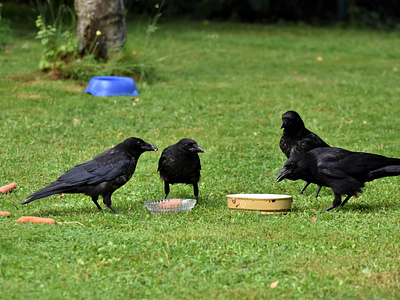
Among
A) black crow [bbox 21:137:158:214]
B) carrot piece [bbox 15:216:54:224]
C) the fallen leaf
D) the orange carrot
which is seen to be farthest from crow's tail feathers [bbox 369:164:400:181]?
the orange carrot

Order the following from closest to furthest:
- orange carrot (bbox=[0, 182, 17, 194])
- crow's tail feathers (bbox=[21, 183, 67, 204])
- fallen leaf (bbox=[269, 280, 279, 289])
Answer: fallen leaf (bbox=[269, 280, 279, 289]) → crow's tail feathers (bbox=[21, 183, 67, 204]) → orange carrot (bbox=[0, 182, 17, 194])

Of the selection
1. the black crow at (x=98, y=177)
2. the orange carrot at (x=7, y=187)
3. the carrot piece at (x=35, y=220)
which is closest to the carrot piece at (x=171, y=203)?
the black crow at (x=98, y=177)

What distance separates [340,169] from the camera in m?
7.00

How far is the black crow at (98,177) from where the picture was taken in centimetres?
666

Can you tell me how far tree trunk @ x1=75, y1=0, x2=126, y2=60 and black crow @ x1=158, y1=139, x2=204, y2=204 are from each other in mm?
6998

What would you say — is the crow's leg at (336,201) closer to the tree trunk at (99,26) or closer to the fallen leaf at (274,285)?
the fallen leaf at (274,285)

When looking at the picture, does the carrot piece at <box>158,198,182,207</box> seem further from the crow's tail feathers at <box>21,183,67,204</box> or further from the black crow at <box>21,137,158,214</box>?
the crow's tail feathers at <box>21,183,67,204</box>

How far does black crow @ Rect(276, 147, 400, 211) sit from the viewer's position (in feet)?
22.9

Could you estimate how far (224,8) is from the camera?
29.0 metres

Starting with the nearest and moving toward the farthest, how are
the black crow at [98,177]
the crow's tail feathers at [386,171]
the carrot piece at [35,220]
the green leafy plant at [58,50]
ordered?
the carrot piece at [35,220]
the black crow at [98,177]
the crow's tail feathers at [386,171]
the green leafy plant at [58,50]

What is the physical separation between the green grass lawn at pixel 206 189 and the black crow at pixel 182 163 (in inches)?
17.0

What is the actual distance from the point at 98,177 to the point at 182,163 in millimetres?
1026

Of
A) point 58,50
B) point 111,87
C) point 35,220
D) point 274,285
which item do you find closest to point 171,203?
point 35,220

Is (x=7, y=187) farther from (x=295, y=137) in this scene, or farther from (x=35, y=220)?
(x=295, y=137)
